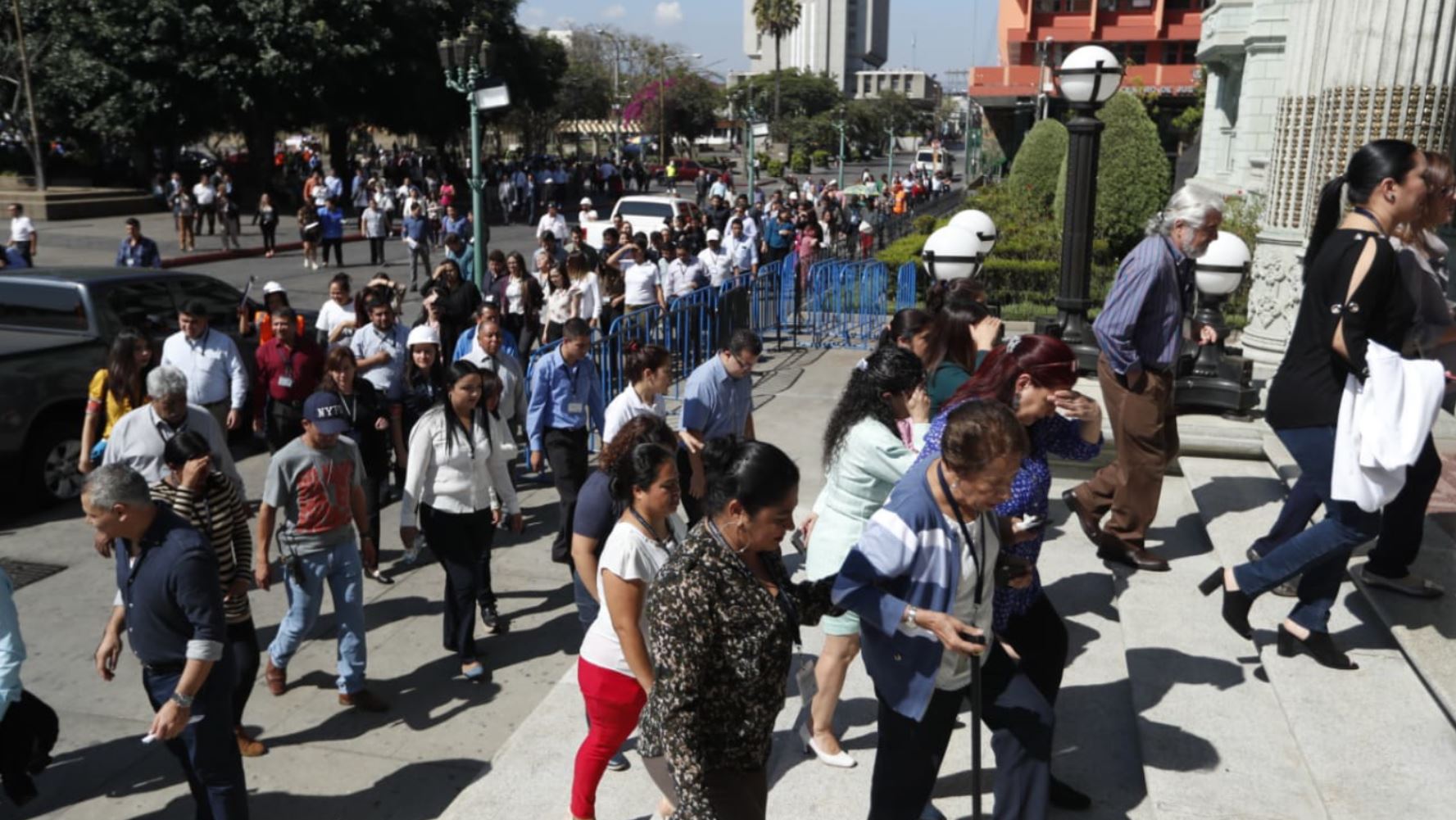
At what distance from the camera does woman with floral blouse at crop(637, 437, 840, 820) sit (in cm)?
323

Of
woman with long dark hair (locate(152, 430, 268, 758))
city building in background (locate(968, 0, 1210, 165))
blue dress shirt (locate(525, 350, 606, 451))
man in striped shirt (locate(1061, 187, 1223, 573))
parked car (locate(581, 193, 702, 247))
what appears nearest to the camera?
woman with long dark hair (locate(152, 430, 268, 758))

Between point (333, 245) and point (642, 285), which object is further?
point (333, 245)

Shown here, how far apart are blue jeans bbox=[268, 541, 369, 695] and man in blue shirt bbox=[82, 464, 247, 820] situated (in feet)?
4.57

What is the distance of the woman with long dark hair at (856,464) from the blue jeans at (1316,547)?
4.77 ft

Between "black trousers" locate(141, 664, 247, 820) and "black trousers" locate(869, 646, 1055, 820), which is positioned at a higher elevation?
"black trousers" locate(869, 646, 1055, 820)

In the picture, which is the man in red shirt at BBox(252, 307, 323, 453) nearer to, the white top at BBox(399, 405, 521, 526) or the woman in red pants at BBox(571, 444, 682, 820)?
the white top at BBox(399, 405, 521, 526)

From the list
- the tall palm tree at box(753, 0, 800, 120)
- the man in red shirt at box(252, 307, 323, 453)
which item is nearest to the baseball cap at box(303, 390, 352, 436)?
the man in red shirt at box(252, 307, 323, 453)

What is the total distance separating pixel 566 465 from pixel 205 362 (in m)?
3.13

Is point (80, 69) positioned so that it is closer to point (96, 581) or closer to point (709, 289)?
point (709, 289)

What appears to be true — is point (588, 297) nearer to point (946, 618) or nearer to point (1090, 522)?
point (1090, 522)

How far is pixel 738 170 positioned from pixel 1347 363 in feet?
242

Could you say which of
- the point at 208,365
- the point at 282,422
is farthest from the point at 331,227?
the point at 282,422

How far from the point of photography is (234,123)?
3838cm

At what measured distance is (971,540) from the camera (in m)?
3.45
